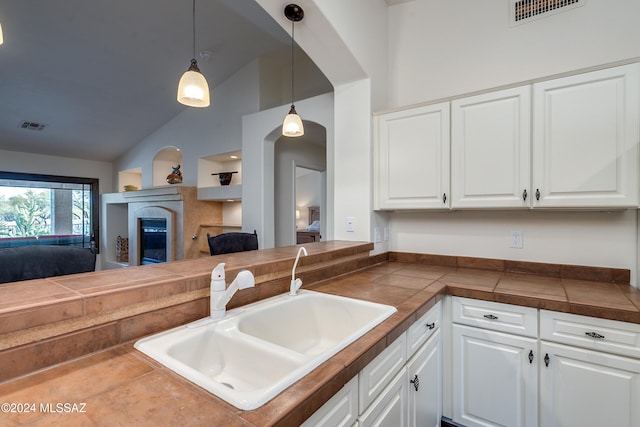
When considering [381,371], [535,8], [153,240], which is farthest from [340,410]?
[153,240]

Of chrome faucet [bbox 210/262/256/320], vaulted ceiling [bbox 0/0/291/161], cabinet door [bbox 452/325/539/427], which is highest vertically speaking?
vaulted ceiling [bbox 0/0/291/161]

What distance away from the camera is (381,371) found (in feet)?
3.45

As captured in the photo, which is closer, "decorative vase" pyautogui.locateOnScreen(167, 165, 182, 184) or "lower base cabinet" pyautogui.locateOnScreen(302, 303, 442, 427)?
"lower base cabinet" pyautogui.locateOnScreen(302, 303, 442, 427)

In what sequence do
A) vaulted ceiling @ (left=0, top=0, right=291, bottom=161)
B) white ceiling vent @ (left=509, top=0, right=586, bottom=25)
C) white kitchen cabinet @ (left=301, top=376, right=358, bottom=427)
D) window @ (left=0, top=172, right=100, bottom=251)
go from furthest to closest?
window @ (left=0, top=172, right=100, bottom=251) < vaulted ceiling @ (left=0, top=0, right=291, bottom=161) < white ceiling vent @ (left=509, top=0, right=586, bottom=25) < white kitchen cabinet @ (left=301, top=376, right=358, bottom=427)

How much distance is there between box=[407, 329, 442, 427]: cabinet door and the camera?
4.37 ft

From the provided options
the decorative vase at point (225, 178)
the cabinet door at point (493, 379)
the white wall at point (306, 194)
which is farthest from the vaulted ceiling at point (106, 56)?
the white wall at point (306, 194)

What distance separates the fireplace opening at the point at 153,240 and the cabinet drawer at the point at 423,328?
4.58m

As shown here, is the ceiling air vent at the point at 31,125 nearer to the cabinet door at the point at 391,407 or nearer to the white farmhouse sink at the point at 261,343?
the white farmhouse sink at the point at 261,343

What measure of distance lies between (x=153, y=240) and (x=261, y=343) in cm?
532

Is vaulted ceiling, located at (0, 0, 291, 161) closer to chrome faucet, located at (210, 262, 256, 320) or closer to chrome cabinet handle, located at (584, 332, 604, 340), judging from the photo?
chrome faucet, located at (210, 262, 256, 320)

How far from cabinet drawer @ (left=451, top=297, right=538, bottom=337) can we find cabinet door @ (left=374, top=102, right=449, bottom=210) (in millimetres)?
678

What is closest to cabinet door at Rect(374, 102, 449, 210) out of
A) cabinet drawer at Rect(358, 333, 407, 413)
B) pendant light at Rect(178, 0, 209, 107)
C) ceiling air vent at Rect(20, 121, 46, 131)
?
cabinet drawer at Rect(358, 333, 407, 413)

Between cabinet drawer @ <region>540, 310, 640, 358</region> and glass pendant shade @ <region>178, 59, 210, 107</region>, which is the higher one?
glass pendant shade @ <region>178, 59, 210, 107</region>

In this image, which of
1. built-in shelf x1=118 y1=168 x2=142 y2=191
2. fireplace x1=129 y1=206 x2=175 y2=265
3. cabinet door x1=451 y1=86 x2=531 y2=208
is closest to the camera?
cabinet door x1=451 y1=86 x2=531 y2=208
